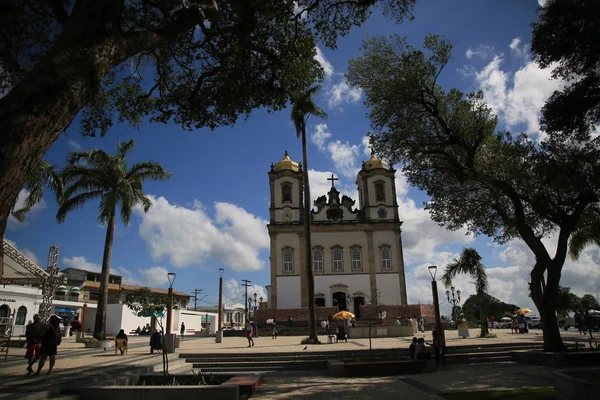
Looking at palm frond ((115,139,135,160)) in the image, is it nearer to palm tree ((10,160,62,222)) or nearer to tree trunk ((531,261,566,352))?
palm tree ((10,160,62,222))

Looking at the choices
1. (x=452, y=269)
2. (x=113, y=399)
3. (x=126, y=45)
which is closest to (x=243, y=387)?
(x=113, y=399)

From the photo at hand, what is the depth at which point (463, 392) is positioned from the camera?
27.8 ft

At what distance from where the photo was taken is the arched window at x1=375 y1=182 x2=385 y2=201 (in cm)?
4403

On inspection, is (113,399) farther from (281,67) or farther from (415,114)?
(415,114)

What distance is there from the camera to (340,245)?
4241cm

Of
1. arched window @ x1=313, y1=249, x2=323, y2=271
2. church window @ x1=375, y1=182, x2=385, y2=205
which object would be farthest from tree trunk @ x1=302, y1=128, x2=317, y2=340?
church window @ x1=375, y1=182, x2=385, y2=205

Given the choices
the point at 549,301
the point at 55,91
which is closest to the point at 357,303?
the point at 549,301

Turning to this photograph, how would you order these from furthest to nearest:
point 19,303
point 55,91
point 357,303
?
point 357,303
point 19,303
point 55,91

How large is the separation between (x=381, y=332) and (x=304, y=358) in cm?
1270

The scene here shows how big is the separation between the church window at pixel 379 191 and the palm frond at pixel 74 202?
29.1 metres

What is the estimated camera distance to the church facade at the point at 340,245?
40219 mm

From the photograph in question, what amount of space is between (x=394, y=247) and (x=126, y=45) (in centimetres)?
3823

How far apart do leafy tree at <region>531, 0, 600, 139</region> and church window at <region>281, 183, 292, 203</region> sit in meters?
33.2

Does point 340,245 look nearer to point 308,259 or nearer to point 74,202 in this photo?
point 308,259
